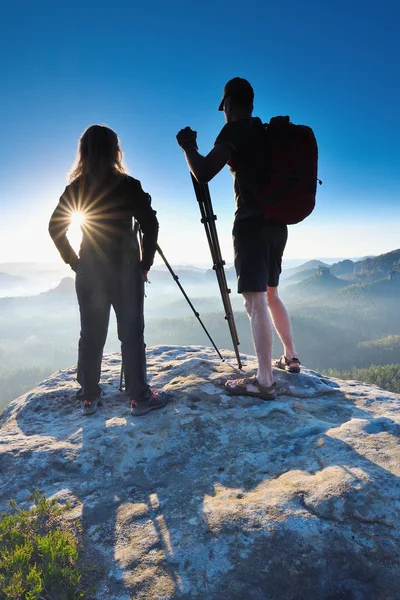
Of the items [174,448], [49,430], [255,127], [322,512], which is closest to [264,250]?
[255,127]

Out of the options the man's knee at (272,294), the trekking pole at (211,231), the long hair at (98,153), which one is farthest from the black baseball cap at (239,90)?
the man's knee at (272,294)

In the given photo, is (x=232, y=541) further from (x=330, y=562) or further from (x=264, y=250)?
(x=264, y=250)

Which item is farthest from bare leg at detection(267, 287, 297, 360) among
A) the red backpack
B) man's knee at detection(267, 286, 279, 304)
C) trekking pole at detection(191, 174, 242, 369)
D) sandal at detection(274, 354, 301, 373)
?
the red backpack

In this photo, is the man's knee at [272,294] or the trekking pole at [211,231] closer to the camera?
the trekking pole at [211,231]

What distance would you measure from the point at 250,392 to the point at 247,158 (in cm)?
331

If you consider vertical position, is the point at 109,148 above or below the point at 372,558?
above

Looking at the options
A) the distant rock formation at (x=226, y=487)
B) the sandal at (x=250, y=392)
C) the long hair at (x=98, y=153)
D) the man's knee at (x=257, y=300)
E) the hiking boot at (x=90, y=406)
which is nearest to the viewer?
the distant rock formation at (x=226, y=487)

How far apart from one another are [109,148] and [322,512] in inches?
190

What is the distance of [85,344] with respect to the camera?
4977mm

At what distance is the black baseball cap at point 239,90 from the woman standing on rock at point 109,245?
67.2 inches

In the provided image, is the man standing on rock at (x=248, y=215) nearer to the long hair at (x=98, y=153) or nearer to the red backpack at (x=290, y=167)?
the red backpack at (x=290, y=167)

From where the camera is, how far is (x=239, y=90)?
14.1 ft

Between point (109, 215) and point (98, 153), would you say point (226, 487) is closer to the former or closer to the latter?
point (109, 215)

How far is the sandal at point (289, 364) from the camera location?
5.82 m
